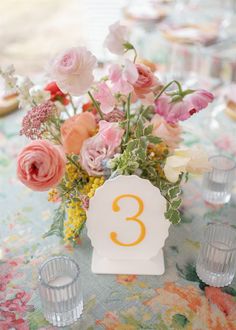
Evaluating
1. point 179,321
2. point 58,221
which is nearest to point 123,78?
point 58,221

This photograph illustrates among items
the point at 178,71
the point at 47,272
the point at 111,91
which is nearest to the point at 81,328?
the point at 47,272

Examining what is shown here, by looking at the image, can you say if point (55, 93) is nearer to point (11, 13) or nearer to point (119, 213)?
point (119, 213)

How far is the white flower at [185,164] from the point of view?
0.91 metres

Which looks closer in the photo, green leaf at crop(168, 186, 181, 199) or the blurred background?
green leaf at crop(168, 186, 181, 199)

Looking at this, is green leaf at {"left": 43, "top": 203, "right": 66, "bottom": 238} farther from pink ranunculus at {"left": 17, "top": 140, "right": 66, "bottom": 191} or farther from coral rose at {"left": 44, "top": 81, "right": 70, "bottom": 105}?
coral rose at {"left": 44, "top": 81, "right": 70, "bottom": 105}

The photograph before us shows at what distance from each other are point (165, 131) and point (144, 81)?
167 millimetres

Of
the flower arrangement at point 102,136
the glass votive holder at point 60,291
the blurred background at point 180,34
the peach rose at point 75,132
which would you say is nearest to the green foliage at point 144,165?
the flower arrangement at point 102,136

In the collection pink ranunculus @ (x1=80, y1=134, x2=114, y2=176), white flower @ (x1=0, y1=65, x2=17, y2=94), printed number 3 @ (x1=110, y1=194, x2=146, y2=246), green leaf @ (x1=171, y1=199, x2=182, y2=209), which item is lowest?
printed number 3 @ (x1=110, y1=194, x2=146, y2=246)

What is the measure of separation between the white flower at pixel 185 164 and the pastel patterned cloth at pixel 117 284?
0.25 meters

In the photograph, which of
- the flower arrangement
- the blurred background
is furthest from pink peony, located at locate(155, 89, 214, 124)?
the blurred background

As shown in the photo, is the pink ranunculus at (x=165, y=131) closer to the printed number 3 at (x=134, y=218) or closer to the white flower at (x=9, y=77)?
the printed number 3 at (x=134, y=218)

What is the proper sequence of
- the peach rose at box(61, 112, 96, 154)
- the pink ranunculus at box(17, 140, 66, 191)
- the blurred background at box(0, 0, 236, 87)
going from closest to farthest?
the pink ranunculus at box(17, 140, 66, 191) → the peach rose at box(61, 112, 96, 154) → the blurred background at box(0, 0, 236, 87)

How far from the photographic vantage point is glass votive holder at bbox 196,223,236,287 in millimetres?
946

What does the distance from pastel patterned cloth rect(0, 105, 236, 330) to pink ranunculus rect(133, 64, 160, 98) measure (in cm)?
41
